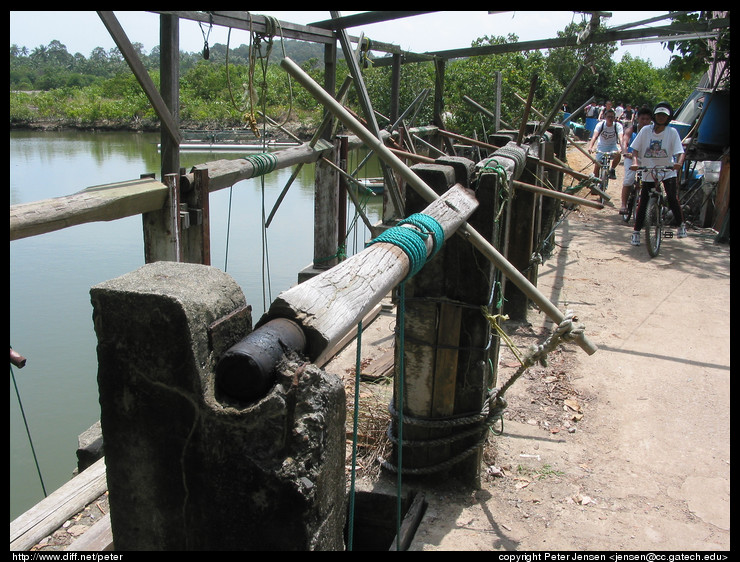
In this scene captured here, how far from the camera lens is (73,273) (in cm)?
Result: 934

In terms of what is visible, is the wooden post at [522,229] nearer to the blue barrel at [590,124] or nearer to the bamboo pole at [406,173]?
the bamboo pole at [406,173]

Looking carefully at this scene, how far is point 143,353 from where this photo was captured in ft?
4.35

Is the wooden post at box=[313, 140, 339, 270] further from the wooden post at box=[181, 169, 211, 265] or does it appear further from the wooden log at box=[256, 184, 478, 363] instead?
the wooden log at box=[256, 184, 478, 363]

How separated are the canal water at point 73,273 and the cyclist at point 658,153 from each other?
12.3 ft

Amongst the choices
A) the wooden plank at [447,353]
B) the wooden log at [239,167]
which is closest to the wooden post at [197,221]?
the wooden log at [239,167]

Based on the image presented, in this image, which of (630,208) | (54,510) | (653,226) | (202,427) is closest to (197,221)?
(54,510)

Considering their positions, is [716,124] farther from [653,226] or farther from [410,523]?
[410,523]

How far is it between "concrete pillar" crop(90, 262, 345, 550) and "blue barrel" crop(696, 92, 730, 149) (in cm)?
1125

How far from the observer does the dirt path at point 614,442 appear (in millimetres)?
3061

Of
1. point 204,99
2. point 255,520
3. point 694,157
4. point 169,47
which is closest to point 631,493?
point 255,520

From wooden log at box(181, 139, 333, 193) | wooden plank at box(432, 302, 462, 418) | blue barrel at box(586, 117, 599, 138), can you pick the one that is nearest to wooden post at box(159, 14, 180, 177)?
wooden log at box(181, 139, 333, 193)

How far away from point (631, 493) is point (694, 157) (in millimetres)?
9257
